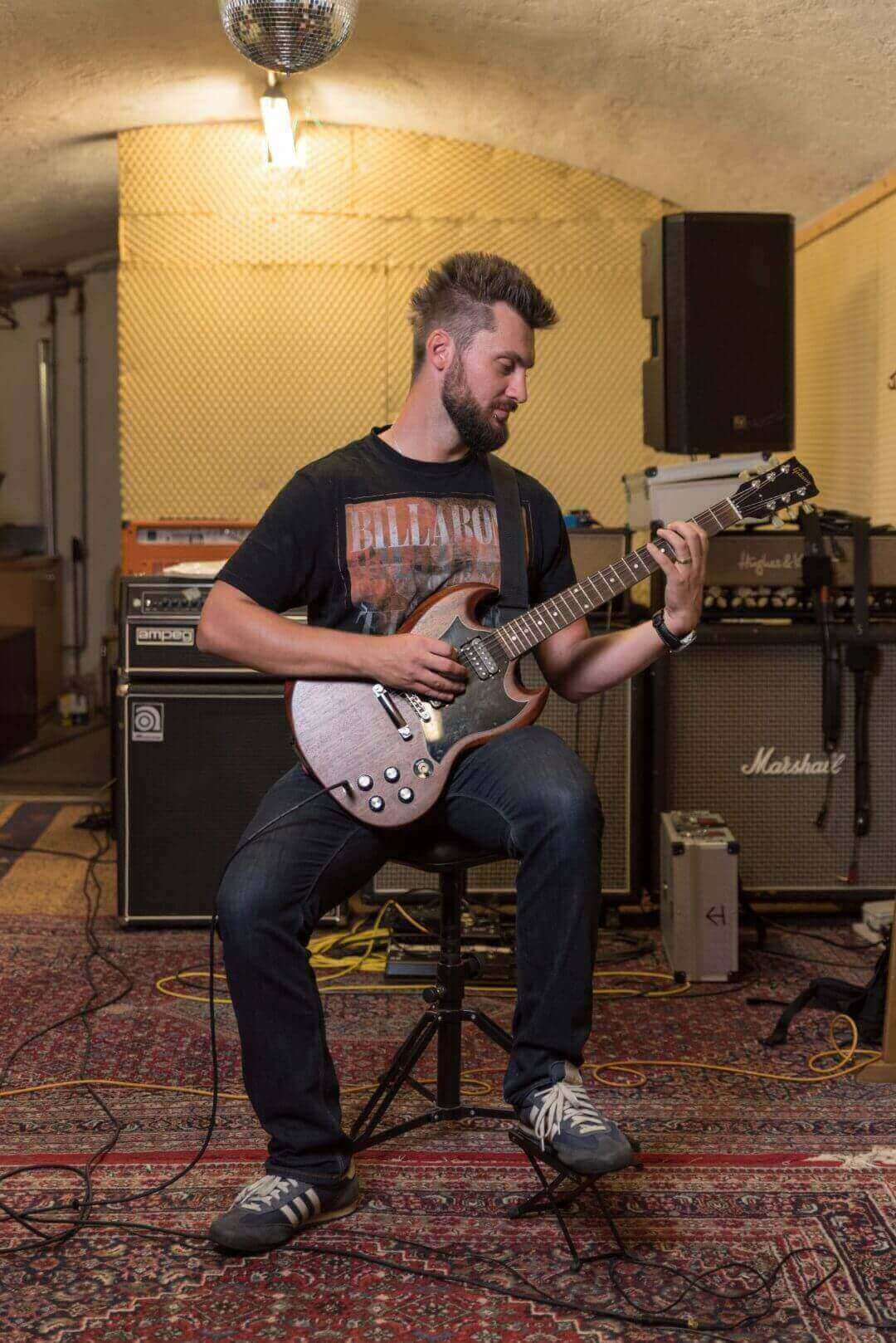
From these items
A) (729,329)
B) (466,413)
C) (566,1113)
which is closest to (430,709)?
(466,413)

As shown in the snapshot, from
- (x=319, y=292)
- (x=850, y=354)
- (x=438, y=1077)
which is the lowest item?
(x=438, y=1077)

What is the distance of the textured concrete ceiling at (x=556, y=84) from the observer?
337 cm

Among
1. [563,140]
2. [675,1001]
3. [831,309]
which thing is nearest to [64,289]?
[563,140]

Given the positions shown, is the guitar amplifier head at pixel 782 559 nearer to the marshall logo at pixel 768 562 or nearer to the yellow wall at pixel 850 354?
the marshall logo at pixel 768 562

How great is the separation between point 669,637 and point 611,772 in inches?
57.4

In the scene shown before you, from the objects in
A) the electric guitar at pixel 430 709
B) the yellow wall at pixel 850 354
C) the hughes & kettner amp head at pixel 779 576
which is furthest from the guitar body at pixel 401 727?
the yellow wall at pixel 850 354

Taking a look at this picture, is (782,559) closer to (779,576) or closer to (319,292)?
(779,576)

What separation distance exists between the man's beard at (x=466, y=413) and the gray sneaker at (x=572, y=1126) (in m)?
1.00

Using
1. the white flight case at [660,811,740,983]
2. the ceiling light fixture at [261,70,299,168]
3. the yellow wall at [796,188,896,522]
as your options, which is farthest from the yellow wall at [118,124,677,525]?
the white flight case at [660,811,740,983]

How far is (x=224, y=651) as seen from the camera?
2.06 meters

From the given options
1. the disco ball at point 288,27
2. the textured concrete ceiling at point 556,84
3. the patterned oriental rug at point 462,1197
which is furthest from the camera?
the textured concrete ceiling at point 556,84

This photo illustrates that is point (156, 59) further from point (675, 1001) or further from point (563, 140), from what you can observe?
point (675, 1001)

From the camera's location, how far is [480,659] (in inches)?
→ 80.5

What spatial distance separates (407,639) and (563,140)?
3.14m
